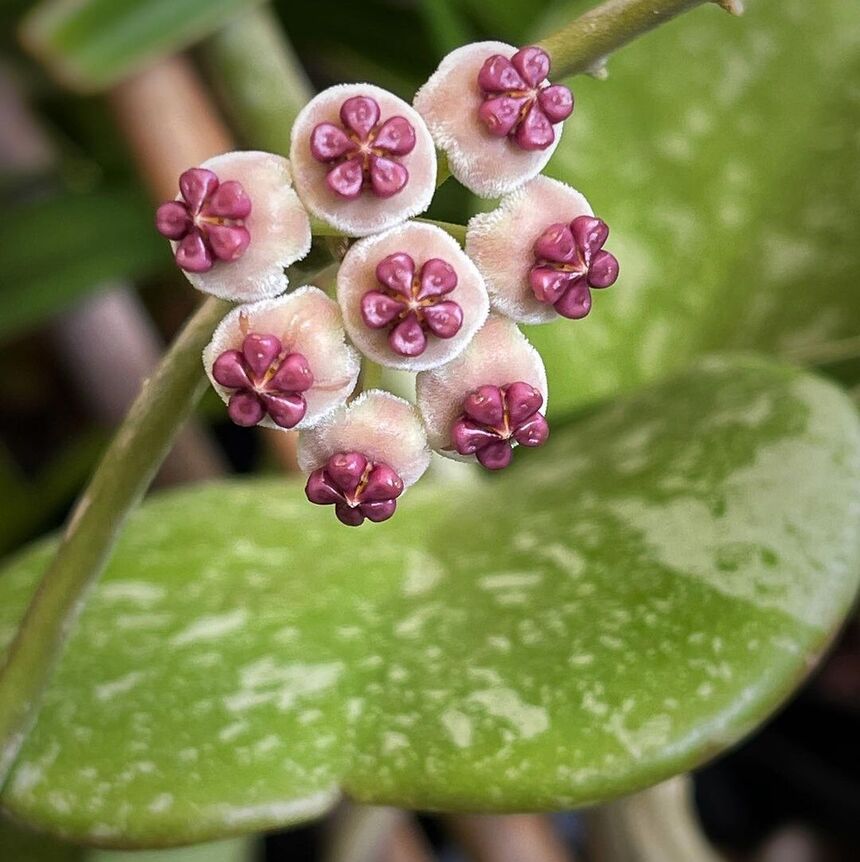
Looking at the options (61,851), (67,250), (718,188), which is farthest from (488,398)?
(67,250)

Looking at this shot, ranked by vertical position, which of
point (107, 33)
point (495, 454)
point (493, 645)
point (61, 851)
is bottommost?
point (61, 851)

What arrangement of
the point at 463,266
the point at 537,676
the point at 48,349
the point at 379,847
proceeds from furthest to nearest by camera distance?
1. the point at 48,349
2. the point at 379,847
3. the point at 537,676
4. the point at 463,266

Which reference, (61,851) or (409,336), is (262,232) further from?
(61,851)

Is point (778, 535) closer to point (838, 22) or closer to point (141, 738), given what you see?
point (141, 738)

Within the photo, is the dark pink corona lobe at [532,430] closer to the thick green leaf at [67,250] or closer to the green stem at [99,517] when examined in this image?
the green stem at [99,517]

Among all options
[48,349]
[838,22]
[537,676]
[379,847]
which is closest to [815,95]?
[838,22]

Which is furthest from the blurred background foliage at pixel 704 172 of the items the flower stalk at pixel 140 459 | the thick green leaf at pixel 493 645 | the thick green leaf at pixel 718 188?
the flower stalk at pixel 140 459

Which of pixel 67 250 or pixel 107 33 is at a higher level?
pixel 107 33

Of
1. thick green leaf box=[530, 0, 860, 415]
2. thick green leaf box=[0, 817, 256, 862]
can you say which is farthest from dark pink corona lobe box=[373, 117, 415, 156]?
thick green leaf box=[0, 817, 256, 862]
